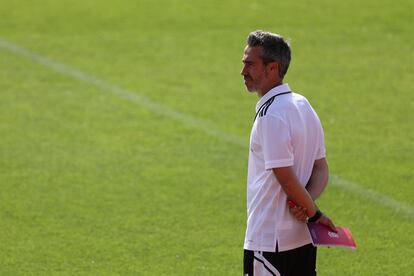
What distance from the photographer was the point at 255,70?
4992 millimetres

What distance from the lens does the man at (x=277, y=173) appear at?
485 cm

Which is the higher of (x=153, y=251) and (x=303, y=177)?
(x=303, y=177)

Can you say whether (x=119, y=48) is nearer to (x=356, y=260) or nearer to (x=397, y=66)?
(x=397, y=66)

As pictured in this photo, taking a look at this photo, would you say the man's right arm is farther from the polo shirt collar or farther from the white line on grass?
the white line on grass

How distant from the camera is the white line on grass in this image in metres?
8.38

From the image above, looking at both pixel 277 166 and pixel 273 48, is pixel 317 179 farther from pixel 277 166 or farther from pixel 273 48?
Answer: pixel 273 48

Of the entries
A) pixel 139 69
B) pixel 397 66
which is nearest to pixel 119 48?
pixel 139 69

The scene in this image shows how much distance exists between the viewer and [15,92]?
472 inches

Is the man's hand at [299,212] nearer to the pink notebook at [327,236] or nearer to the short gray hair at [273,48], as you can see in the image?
the pink notebook at [327,236]

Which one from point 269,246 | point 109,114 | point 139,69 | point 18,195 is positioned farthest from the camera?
point 139,69

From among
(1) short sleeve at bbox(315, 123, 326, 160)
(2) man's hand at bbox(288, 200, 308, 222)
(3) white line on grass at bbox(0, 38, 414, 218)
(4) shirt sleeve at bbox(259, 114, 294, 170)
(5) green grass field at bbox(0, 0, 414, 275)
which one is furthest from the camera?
(3) white line on grass at bbox(0, 38, 414, 218)

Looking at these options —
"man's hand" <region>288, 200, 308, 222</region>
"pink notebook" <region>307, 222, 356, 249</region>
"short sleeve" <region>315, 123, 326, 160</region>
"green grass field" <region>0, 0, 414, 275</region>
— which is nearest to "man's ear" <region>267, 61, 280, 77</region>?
"short sleeve" <region>315, 123, 326, 160</region>

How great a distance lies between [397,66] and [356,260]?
6.68m

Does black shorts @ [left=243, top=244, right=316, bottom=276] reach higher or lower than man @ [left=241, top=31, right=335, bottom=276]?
lower
